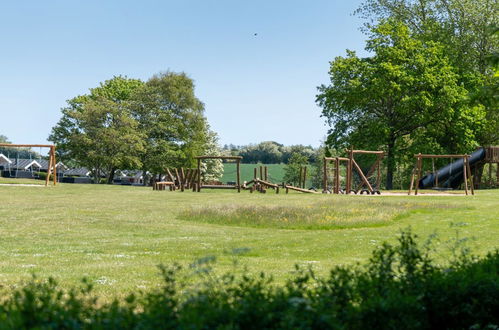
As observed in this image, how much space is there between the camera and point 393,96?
54406mm

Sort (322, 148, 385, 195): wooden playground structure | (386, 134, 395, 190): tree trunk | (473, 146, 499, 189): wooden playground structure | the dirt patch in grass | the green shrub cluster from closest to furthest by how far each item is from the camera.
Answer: the green shrub cluster → the dirt patch in grass → (322, 148, 385, 195): wooden playground structure → (473, 146, 499, 189): wooden playground structure → (386, 134, 395, 190): tree trunk

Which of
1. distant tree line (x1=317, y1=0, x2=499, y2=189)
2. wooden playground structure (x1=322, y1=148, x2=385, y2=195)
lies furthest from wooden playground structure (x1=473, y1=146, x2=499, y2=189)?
wooden playground structure (x1=322, y1=148, x2=385, y2=195)

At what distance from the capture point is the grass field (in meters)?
→ 11.5

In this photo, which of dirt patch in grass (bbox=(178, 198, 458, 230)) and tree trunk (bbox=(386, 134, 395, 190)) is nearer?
dirt patch in grass (bbox=(178, 198, 458, 230))

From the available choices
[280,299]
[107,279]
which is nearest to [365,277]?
[280,299]

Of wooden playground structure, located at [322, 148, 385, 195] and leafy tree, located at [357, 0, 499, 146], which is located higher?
leafy tree, located at [357, 0, 499, 146]

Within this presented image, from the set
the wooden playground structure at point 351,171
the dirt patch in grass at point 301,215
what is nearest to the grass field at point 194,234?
the dirt patch in grass at point 301,215

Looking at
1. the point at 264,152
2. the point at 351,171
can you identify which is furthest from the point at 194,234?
the point at 264,152

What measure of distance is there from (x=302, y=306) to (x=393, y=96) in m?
51.8

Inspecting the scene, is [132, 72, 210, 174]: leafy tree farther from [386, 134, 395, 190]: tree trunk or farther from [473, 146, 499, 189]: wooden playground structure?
[473, 146, 499, 189]: wooden playground structure

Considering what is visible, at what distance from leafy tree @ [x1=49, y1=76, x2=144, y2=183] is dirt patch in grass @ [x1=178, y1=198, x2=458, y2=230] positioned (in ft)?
151

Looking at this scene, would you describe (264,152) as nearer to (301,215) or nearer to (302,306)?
(301,215)

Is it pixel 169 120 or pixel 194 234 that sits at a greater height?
pixel 169 120

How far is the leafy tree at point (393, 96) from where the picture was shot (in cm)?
5341
